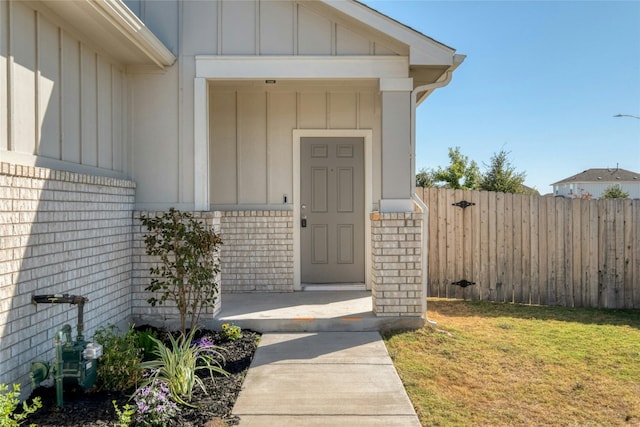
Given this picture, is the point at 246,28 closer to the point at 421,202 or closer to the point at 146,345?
the point at 421,202

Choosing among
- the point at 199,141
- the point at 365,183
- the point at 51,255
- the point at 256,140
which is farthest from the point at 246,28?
the point at 51,255

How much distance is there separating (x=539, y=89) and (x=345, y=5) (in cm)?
2014

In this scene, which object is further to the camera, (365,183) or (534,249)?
(365,183)

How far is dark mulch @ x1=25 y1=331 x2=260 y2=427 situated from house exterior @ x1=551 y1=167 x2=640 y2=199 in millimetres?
34880

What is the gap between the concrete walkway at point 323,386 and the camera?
3221mm

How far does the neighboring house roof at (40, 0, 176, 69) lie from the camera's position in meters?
3.76

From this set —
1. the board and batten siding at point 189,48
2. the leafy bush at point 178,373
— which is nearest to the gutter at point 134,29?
the board and batten siding at point 189,48

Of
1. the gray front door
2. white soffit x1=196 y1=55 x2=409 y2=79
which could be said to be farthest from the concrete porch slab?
white soffit x1=196 y1=55 x2=409 y2=79

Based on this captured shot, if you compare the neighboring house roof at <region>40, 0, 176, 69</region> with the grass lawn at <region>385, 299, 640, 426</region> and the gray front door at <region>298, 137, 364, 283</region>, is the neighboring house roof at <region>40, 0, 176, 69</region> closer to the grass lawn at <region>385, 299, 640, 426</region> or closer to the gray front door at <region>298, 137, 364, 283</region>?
the gray front door at <region>298, 137, 364, 283</region>

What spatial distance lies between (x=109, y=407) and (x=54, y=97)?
8.38 ft

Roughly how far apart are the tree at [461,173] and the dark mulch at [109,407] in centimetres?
1266

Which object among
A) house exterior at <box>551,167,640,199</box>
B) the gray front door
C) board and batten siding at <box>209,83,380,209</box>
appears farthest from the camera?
house exterior at <box>551,167,640,199</box>

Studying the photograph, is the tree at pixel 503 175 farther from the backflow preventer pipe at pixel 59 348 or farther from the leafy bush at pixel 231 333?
the backflow preventer pipe at pixel 59 348

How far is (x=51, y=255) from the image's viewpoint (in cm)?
373
